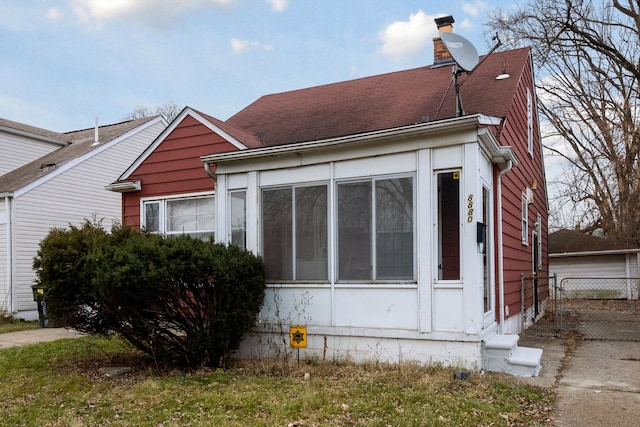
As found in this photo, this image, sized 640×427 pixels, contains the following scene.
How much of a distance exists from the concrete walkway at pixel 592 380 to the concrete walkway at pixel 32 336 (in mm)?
7447

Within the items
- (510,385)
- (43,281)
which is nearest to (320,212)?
(510,385)

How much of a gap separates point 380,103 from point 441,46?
2.42 metres

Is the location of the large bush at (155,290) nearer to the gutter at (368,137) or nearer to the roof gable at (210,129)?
the gutter at (368,137)

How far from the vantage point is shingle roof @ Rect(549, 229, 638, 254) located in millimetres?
20830

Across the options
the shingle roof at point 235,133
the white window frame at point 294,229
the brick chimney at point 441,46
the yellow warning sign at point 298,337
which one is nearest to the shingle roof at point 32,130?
the shingle roof at point 235,133

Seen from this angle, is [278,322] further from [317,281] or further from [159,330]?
[159,330]

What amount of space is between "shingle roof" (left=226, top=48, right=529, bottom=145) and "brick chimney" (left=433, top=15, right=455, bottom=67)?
234 millimetres

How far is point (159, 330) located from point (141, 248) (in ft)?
3.57

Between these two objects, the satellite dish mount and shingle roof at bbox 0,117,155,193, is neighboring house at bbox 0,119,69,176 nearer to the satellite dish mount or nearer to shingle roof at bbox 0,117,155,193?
shingle roof at bbox 0,117,155,193

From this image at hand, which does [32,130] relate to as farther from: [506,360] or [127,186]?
[506,360]

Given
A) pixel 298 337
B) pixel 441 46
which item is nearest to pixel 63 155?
pixel 441 46

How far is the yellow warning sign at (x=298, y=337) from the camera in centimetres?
704

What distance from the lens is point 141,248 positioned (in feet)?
20.7

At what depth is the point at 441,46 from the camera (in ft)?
38.8
